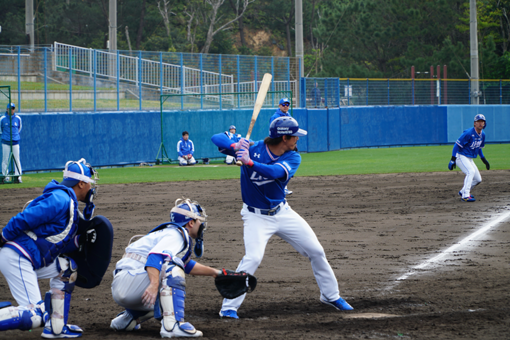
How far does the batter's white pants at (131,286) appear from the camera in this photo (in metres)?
5.08

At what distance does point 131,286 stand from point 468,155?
10.8 meters

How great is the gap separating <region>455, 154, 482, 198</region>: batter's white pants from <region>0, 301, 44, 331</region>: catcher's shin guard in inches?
428

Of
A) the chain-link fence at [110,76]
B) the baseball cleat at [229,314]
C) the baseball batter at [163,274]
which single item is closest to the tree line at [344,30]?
the chain-link fence at [110,76]

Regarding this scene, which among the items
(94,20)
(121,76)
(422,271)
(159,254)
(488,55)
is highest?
(94,20)

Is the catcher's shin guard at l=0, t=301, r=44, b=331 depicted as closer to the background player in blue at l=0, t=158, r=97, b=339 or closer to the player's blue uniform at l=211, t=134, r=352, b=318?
the background player in blue at l=0, t=158, r=97, b=339

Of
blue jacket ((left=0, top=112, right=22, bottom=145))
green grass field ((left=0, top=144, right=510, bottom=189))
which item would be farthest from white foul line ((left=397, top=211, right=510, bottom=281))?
blue jacket ((left=0, top=112, right=22, bottom=145))

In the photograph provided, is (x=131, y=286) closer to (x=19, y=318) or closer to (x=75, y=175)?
(x=19, y=318)

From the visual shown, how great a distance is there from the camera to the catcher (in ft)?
16.2

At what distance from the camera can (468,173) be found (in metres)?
13.7

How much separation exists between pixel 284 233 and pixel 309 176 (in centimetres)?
1316

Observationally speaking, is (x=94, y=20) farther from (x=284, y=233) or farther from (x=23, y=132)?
(x=284, y=233)

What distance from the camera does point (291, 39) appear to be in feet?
253

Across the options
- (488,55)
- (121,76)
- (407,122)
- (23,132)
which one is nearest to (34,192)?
(23,132)

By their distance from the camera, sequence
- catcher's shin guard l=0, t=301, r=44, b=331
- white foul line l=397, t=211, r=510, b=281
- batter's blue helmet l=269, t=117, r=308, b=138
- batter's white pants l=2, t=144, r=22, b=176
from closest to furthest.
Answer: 1. catcher's shin guard l=0, t=301, r=44, b=331
2. batter's blue helmet l=269, t=117, r=308, b=138
3. white foul line l=397, t=211, r=510, b=281
4. batter's white pants l=2, t=144, r=22, b=176
